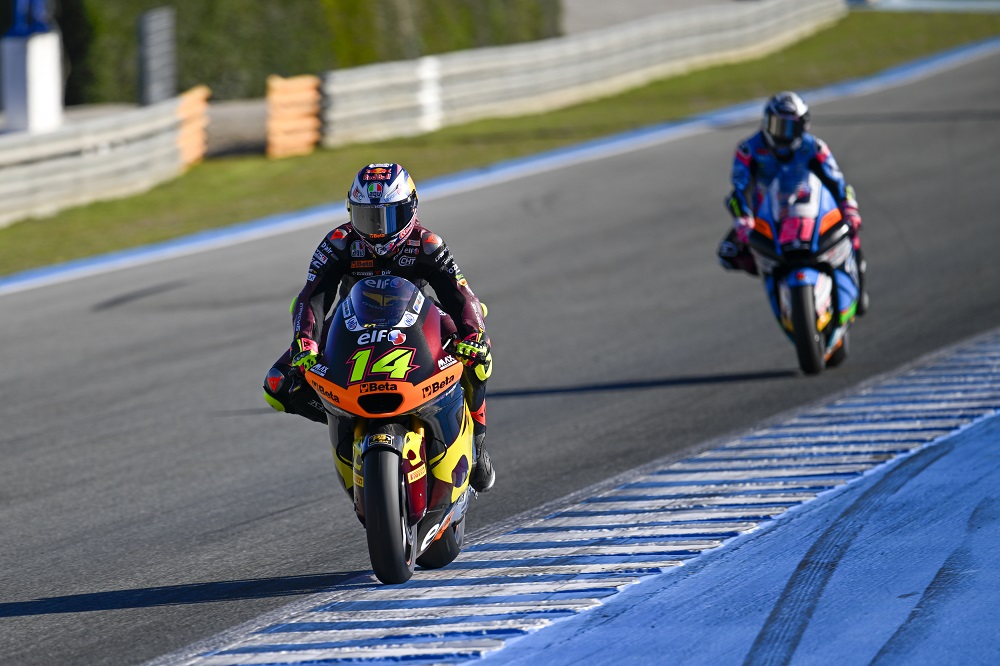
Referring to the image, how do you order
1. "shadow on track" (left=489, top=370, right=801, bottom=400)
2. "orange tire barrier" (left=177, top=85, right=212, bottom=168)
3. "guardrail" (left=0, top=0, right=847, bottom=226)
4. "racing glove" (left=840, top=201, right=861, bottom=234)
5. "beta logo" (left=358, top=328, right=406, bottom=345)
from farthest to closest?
"orange tire barrier" (left=177, top=85, right=212, bottom=168), "guardrail" (left=0, top=0, right=847, bottom=226), "racing glove" (left=840, top=201, right=861, bottom=234), "shadow on track" (left=489, top=370, right=801, bottom=400), "beta logo" (left=358, top=328, right=406, bottom=345)

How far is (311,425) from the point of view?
350 inches

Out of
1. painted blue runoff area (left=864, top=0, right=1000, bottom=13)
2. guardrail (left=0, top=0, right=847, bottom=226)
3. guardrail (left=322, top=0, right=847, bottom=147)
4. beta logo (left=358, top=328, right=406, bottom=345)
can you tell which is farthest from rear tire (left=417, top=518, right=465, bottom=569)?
painted blue runoff area (left=864, top=0, right=1000, bottom=13)

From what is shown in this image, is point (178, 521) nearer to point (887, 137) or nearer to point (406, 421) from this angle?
point (406, 421)

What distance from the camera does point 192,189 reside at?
719 inches

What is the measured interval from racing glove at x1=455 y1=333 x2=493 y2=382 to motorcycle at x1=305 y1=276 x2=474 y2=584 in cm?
5

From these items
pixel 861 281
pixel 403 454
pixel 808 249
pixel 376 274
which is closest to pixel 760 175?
pixel 808 249


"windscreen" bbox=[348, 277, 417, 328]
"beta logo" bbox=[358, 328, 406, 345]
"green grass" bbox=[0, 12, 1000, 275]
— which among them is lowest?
"green grass" bbox=[0, 12, 1000, 275]

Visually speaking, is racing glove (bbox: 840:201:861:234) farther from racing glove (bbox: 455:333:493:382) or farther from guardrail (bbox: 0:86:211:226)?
guardrail (bbox: 0:86:211:226)

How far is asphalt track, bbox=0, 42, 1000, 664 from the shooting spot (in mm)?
6168

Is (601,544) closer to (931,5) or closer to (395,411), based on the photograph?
(395,411)

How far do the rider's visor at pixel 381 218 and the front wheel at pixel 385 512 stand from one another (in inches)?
40.4

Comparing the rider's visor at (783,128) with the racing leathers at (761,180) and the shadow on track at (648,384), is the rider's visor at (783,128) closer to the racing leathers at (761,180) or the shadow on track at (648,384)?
the racing leathers at (761,180)

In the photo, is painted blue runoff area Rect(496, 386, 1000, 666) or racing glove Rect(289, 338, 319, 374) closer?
painted blue runoff area Rect(496, 386, 1000, 666)

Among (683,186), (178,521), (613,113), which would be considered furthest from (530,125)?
(178,521)
